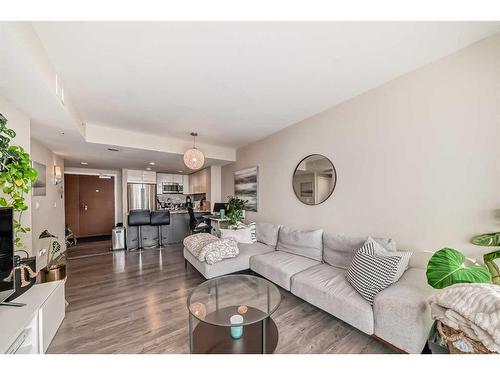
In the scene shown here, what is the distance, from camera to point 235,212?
385cm

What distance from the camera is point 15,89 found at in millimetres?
1571

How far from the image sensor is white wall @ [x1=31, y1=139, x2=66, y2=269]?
288cm

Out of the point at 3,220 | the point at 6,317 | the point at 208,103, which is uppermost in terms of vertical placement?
the point at 208,103

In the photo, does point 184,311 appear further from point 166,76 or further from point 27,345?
point 166,76

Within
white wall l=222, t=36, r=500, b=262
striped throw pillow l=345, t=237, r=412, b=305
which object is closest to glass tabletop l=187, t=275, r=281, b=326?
striped throw pillow l=345, t=237, r=412, b=305

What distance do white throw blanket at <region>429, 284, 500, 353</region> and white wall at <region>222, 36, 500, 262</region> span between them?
31.6 inches

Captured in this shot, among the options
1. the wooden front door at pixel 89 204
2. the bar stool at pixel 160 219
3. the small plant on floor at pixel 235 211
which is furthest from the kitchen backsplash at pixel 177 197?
the small plant on floor at pixel 235 211

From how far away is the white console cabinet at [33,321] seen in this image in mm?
1113

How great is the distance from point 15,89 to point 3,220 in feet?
3.71

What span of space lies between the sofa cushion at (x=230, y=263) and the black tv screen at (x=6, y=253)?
5.58 ft

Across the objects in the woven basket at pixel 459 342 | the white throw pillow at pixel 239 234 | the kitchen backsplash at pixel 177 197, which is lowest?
the woven basket at pixel 459 342

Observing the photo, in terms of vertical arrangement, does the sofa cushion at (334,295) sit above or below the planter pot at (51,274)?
below

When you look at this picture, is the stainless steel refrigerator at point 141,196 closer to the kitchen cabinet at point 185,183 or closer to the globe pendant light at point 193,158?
the kitchen cabinet at point 185,183
